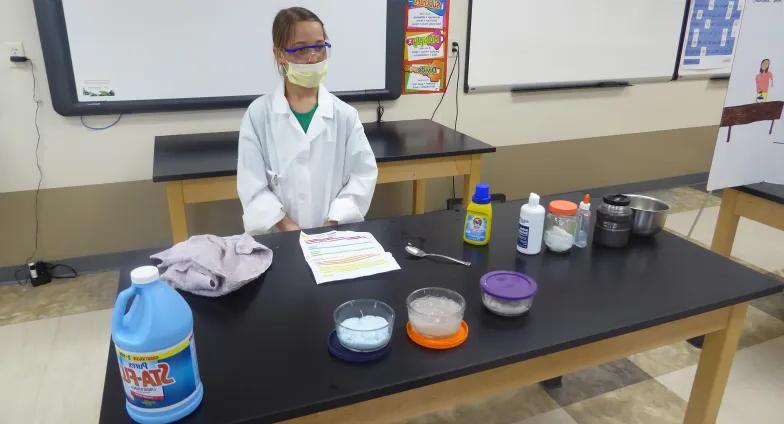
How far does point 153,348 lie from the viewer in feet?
2.41

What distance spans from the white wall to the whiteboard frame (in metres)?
0.06

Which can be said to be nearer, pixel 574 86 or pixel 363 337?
pixel 363 337

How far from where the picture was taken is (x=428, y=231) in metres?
1.44

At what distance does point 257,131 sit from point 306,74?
27 centimetres

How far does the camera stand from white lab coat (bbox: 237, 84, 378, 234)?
171cm

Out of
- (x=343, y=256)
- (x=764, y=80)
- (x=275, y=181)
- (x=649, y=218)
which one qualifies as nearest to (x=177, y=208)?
(x=275, y=181)

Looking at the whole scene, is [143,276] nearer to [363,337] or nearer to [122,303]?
[122,303]

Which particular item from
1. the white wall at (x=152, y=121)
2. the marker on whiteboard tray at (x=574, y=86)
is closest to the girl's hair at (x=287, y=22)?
the white wall at (x=152, y=121)

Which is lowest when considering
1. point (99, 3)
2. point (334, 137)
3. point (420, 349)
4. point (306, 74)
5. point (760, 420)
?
point (760, 420)

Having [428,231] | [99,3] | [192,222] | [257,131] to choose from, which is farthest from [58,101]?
[428,231]

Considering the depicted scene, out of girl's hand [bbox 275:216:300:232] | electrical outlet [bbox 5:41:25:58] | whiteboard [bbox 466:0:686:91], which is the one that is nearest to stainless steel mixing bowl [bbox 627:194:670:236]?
girl's hand [bbox 275:216:300:232]

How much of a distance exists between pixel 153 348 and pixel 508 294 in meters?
0.65

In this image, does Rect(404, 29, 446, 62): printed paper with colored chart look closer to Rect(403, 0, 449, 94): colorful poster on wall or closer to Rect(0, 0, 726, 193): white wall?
Rect(403, 0, 449, 94): colorful poster on wall

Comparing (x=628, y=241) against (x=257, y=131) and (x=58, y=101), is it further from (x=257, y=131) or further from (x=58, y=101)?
(x=58, y=101)
